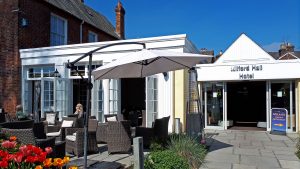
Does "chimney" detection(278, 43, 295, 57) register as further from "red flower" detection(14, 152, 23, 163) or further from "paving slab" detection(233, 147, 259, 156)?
"red flower" detection(14, 152, 23, 163)

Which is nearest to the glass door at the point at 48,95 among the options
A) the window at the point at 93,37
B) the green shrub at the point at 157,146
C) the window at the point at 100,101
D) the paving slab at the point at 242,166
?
the window at the point at 100,101

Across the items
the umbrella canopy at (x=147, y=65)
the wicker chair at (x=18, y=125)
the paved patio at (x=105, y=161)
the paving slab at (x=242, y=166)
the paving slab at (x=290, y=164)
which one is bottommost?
the paving slab at (x=290, y=164)

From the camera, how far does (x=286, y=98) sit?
12836 millimetres

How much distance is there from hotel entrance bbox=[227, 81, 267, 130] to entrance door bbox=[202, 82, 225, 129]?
3055mm

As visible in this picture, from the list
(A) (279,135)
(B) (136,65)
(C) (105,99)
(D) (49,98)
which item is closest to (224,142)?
(A) (279,135)

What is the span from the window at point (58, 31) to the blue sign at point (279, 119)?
1176cm

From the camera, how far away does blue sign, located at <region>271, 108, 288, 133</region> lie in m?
11.8

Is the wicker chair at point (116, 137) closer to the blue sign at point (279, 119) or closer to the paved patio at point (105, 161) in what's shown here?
the paved patio at point (105, 161)

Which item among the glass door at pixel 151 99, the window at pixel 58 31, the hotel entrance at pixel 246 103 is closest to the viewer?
the glass door at pixel 151 99

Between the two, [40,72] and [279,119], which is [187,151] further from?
[40,72]

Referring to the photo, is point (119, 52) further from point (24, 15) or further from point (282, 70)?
point (282, 70)

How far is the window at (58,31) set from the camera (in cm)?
1655

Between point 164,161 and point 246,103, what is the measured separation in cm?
1302

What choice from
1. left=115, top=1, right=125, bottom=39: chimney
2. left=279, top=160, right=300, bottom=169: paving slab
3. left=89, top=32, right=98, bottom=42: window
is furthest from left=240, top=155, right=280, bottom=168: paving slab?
left=115, top=1, right=125, bottom=39: chimney
